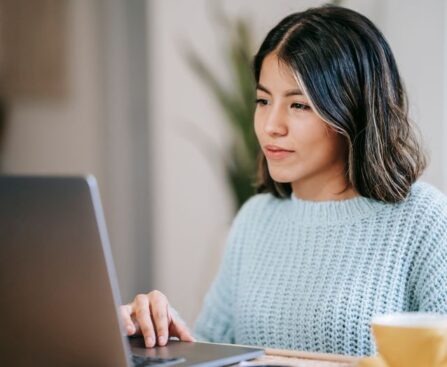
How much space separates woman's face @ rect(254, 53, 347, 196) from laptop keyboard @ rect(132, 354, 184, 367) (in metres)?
0.67

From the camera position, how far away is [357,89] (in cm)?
170

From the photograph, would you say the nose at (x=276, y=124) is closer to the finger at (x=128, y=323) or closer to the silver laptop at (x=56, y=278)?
the finger at (x=128, y=323)

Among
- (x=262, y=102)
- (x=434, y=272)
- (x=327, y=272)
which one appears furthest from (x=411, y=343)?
(x=262, y=102)

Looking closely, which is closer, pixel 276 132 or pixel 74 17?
pixel 276 132

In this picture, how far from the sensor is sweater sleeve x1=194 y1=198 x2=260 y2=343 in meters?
1.88

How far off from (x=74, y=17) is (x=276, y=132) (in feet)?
6.40

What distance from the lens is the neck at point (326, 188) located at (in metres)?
1.79

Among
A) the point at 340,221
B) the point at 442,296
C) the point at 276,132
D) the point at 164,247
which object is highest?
the point at 276,132

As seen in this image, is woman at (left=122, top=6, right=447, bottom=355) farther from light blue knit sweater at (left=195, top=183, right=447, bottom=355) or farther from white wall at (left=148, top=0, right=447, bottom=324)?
white wall at (left=148, top=0, right=447, bottom=324)

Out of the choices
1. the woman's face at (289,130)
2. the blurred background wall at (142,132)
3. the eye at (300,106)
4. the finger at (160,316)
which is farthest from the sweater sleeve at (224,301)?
the blurred background wall at (142,132)

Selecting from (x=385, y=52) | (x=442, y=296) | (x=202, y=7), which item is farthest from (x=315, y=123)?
(x=202, y=7)

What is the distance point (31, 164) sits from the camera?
3.39 meters

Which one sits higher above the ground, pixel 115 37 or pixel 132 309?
pixel 115 37

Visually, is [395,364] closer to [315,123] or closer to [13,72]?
[315,123]
